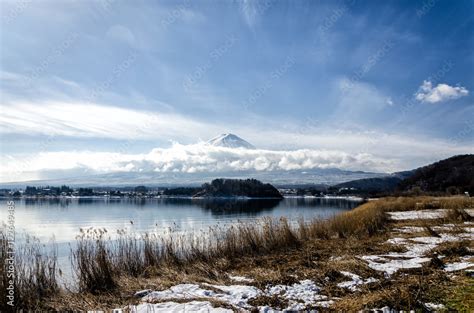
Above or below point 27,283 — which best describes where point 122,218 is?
below

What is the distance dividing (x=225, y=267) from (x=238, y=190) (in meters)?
109

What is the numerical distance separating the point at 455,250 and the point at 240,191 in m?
109

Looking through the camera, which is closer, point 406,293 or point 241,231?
point 406,293

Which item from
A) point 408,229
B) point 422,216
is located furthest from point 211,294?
point 422,216

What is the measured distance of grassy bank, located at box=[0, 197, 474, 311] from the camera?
5477mm

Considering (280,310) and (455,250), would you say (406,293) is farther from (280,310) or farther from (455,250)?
(455,250)

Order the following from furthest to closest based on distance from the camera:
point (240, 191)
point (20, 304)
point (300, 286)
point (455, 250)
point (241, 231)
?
1. point (240, 191)
2. point (241, 231)
3. point (455, 250)
4. point (300, 286)
5. point (20, 304)

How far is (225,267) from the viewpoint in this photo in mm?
8055

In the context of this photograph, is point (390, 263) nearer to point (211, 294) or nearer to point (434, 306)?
point (434, 306)

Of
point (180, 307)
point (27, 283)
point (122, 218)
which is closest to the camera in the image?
point (180, 307)

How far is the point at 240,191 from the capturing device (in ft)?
383

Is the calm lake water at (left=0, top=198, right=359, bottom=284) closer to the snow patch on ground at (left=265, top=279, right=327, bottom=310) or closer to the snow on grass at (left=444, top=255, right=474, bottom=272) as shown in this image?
the snow patch on ground at (left=265, top=279, right=327, bottom=310)

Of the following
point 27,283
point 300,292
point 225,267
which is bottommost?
point 225,267

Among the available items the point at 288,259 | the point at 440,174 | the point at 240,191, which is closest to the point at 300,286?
the point at 288,259
